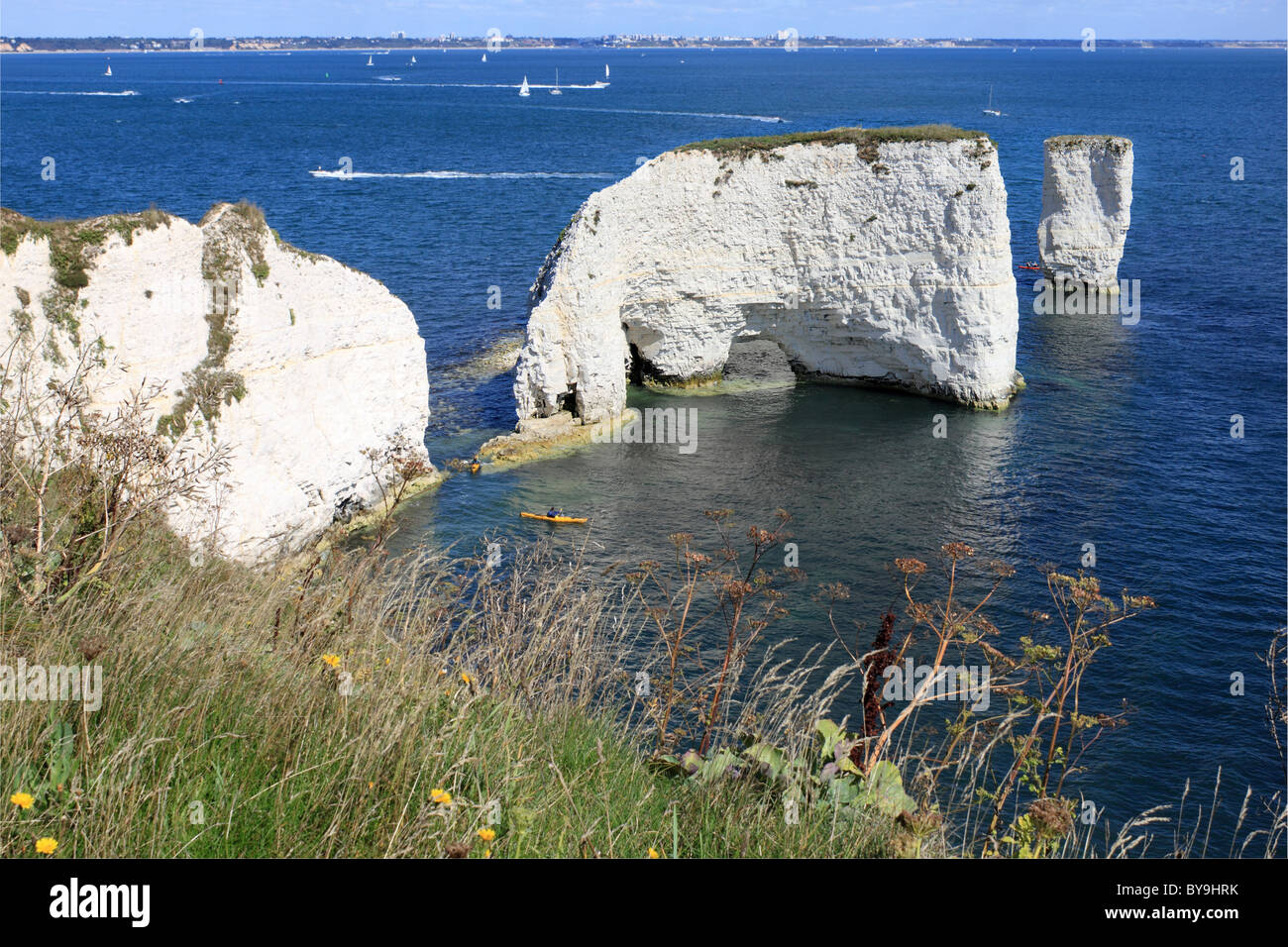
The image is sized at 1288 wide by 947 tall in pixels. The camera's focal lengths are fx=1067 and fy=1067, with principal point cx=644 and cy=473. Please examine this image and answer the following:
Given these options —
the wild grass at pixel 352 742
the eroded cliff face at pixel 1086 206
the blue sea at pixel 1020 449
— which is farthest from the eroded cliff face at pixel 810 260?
the wild grass at pixel 352 742

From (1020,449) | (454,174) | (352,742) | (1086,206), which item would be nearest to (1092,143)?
(1086,206)

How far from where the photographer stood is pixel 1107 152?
180ft

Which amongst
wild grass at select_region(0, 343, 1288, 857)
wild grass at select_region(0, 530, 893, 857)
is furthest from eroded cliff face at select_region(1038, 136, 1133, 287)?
wild grass at select_region(0, 530, 893, 857)

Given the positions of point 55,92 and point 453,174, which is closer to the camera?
point 453,174

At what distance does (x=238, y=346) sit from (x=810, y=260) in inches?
898

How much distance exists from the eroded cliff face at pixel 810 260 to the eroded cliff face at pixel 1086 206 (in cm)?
1902

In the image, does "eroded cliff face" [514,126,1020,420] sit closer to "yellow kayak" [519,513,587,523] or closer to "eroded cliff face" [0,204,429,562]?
"yellow kayak" [519,513,587,523]

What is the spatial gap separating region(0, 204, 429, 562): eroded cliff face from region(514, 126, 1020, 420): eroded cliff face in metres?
8.62

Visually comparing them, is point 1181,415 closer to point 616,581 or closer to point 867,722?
point 616,581

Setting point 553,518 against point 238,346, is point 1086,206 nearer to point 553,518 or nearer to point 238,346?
point 553,518

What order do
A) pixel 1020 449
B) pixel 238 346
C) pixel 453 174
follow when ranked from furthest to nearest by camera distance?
pixel 453 174
pixel 1020 449
pixel 238 346

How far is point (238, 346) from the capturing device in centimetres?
2488

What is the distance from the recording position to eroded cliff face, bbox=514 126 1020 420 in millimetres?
37938
